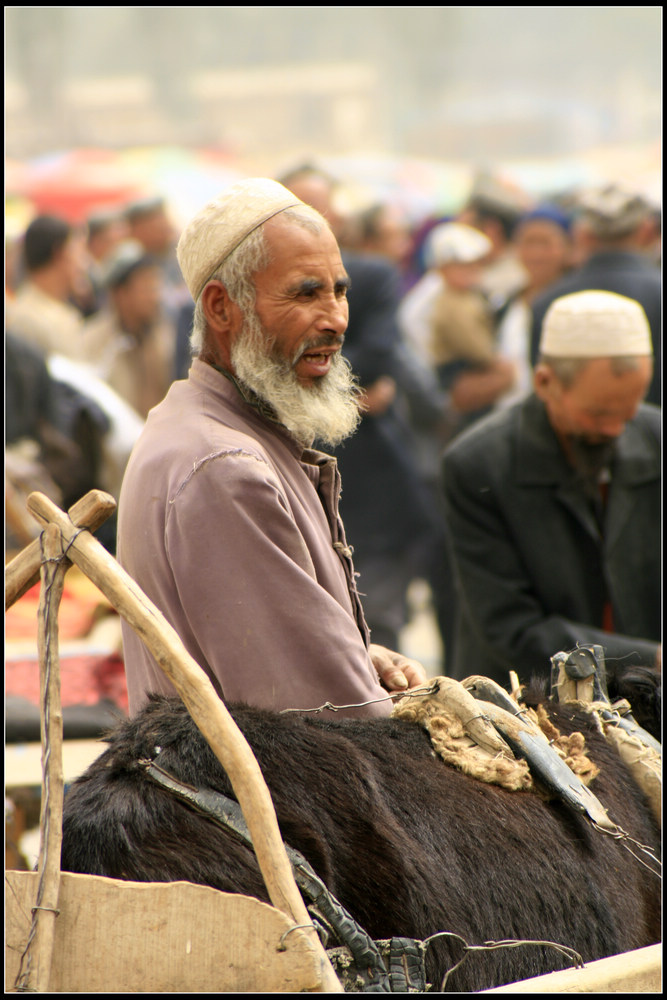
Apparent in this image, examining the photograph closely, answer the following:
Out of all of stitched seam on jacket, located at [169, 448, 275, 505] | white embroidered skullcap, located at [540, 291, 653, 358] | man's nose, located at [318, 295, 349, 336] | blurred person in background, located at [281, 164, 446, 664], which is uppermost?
man's nose, located at [318, 295, 349, 336]

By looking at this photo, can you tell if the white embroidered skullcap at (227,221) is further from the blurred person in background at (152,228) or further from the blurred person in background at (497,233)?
the blurred person in background at (152,228)

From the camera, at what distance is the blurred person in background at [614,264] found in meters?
5.18

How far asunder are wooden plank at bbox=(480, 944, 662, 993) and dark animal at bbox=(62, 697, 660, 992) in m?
0.13

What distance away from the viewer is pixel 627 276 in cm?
524

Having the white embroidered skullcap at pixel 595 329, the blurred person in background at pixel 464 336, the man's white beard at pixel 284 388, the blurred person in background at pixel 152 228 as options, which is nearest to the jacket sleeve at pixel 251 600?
the man's white beard at pixel 284 388

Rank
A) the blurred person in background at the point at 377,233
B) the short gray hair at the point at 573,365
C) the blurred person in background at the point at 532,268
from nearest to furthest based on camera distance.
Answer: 1. the short gray hair at the point at 573,365
2. the blurred person in background at the point at 532,268
3. the blurred person in background at the point at 377,233

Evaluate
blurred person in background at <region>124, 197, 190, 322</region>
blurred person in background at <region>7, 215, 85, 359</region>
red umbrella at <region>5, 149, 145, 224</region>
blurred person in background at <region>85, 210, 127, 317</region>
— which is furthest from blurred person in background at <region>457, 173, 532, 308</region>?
red umbrella at <region>5, 149, 145, 224</region>

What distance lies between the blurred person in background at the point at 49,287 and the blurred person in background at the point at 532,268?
2566 mm

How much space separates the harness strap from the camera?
1774 mm

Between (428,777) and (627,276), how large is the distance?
12.1 ft

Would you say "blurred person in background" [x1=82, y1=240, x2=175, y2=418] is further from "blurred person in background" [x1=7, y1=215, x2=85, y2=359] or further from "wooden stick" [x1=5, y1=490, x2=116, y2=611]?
"wooden stick" [x1=5, y1=490, x2=116, y2=611]

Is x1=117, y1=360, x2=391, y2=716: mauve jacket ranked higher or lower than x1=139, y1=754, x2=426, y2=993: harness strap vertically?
higher

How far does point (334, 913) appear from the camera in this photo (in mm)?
1771

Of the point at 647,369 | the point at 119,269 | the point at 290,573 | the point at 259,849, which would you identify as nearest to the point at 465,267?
the point at 119,269
